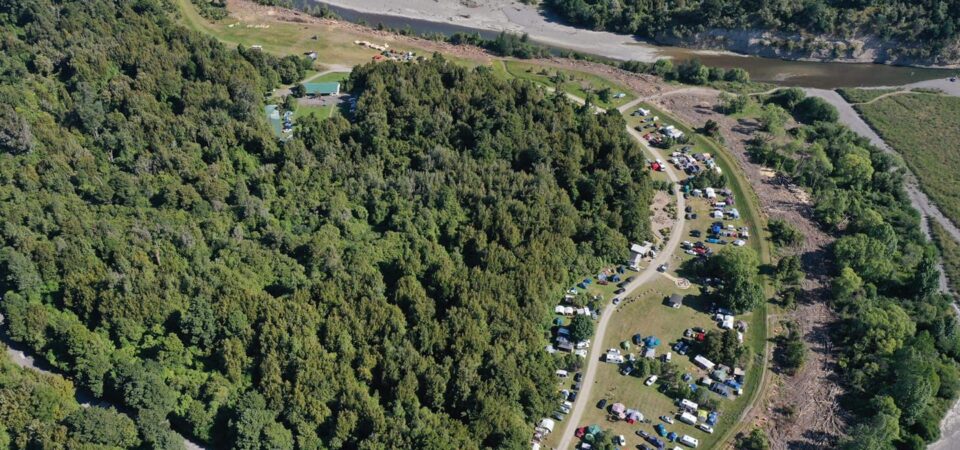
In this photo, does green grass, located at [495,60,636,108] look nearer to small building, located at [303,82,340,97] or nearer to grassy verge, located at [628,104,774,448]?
grassy verge, located at [628,104,774,448]

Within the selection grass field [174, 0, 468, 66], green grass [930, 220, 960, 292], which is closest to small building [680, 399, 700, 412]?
green grass [930, 220, 960, 292]

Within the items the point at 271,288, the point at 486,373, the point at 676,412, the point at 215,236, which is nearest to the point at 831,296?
the point at 676,412

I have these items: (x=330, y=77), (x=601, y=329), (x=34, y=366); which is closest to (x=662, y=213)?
(x=601, y=329)

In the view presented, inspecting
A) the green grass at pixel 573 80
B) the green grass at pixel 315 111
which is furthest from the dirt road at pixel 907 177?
the green grass at pixel 315 111

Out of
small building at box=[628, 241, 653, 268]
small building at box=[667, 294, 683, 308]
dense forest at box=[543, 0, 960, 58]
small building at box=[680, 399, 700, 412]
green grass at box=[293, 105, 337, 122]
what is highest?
dense forest at box=[543, 0, 960, 58]

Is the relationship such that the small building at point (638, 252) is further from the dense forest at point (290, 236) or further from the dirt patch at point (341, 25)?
the dirt patch at point (341, 25)

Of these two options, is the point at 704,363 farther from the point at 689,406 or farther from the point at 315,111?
the point at 315,111
